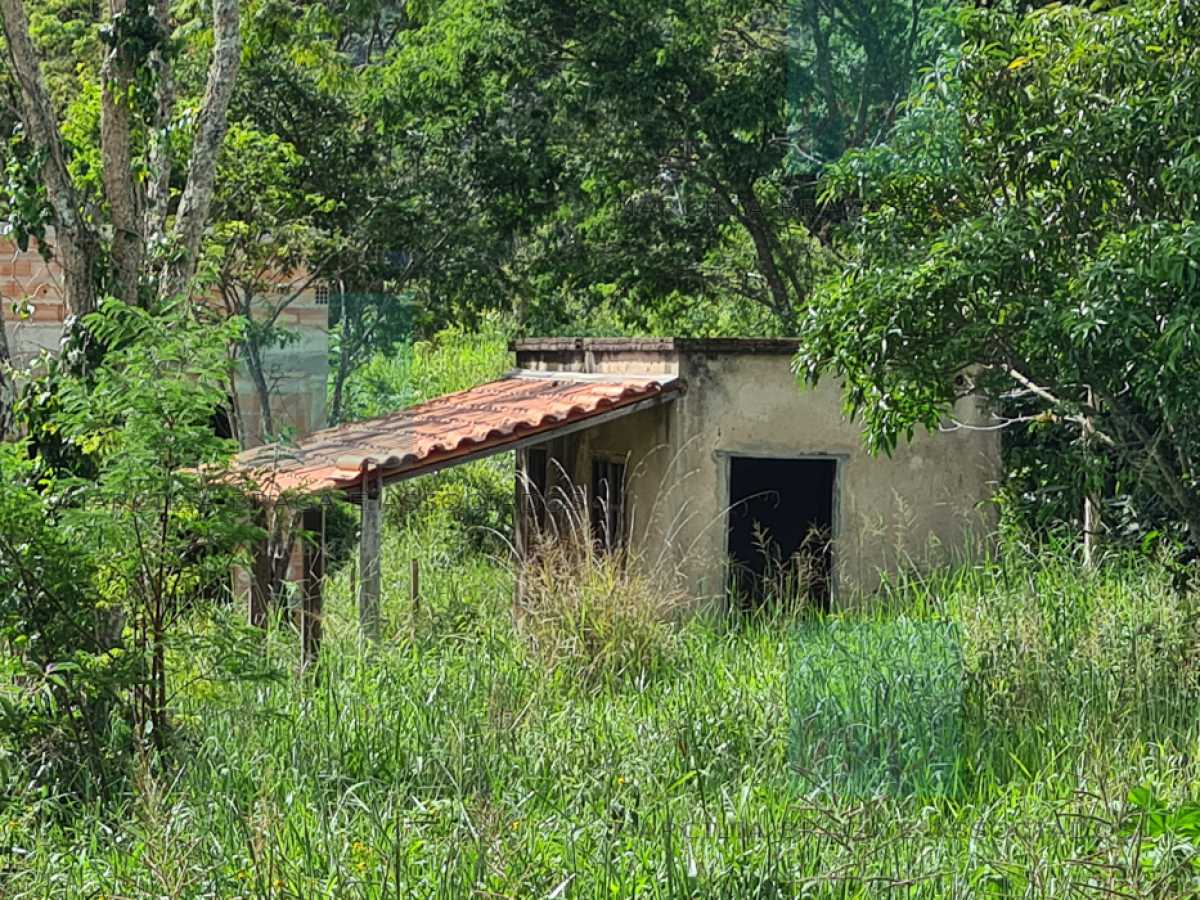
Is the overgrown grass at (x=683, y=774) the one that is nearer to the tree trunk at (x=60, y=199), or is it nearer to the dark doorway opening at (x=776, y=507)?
the tree trunk at (x=60, y=199)

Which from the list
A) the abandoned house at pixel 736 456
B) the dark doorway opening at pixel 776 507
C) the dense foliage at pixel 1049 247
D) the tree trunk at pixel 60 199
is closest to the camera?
the dense foliage at pixel 1049 247

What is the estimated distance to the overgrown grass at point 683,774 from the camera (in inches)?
186

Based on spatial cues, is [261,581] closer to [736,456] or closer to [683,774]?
[736,456]

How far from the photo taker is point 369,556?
1029 centimetres

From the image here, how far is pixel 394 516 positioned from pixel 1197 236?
1413 centimetres

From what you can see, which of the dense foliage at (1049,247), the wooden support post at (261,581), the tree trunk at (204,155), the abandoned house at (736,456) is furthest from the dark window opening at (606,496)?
the tree trunk at (204,155)

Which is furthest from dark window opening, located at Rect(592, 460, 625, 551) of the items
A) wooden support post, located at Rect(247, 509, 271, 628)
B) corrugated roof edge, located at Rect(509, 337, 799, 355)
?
wooden support post, located at Rect(247, 509, 271, 628)

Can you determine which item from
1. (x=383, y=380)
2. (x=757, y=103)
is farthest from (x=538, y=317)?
(x=757, y=103)

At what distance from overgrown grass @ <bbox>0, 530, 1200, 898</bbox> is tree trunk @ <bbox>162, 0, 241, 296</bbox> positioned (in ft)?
6.58

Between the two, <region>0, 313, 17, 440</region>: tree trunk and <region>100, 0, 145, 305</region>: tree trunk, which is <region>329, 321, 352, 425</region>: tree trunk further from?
<region>100, 0, 145, 305</region>: tree trunk

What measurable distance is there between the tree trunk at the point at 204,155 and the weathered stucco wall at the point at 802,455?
478cm

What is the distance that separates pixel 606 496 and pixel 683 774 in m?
6.80

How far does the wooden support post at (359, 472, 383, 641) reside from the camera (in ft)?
32.0

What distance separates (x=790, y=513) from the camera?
14938mm
